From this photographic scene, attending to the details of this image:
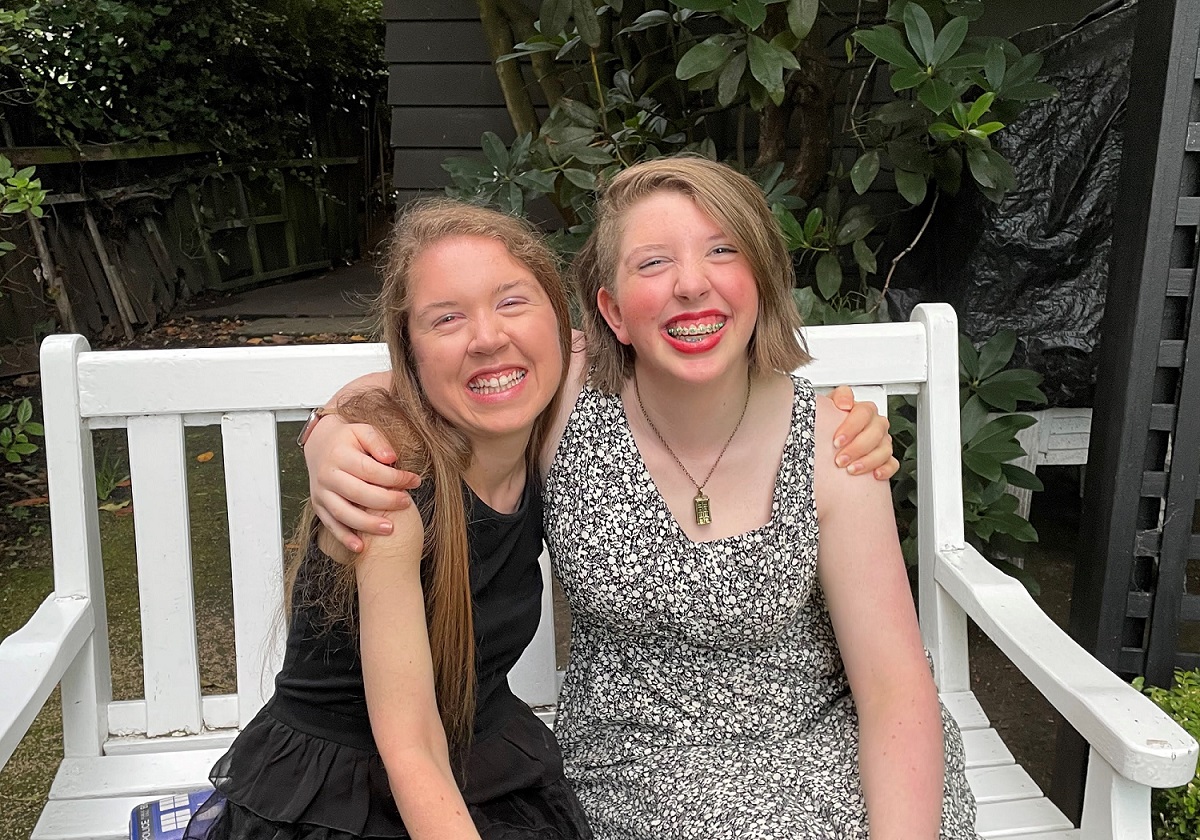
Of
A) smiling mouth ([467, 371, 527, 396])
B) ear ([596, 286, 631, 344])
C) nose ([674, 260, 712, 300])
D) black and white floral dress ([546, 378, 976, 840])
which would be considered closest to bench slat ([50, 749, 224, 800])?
black and white floral dress ([546, 378, 976, 840])

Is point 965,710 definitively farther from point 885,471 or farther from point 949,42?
point 949,42

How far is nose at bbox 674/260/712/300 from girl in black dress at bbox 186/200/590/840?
8.0 inches

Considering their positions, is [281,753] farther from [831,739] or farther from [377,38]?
[377,38]

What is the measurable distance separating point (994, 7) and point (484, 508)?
3.81m

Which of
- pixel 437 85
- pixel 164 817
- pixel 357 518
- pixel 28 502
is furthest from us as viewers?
pixel 437 85

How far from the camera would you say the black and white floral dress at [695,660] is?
1611 mm

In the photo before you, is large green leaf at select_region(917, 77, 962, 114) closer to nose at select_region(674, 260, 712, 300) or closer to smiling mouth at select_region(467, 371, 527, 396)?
nose at select_region(674, 260, 712, 300)

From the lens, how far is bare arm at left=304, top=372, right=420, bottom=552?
141 centimetres

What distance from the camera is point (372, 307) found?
5.41 feet

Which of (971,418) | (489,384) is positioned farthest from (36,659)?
(971,418)

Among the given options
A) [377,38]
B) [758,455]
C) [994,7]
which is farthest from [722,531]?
[377,38]

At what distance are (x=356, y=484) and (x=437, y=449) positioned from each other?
5.7 inches

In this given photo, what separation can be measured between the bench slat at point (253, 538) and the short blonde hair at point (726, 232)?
0.61 meters

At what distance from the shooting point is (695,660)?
5.53 feet
